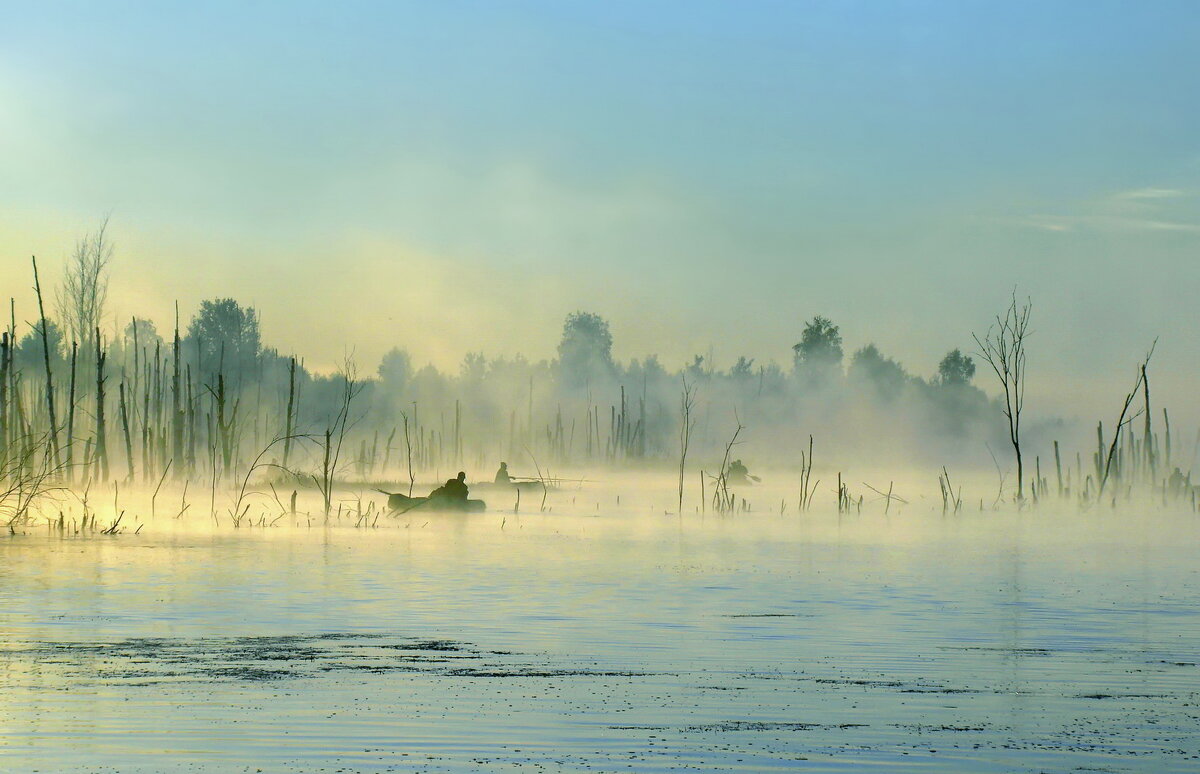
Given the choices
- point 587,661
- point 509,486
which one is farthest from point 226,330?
point 587,661

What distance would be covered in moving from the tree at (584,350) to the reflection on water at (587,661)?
7851 cm

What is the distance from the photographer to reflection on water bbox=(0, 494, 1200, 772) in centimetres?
803

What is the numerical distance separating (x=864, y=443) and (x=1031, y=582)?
64206 mm

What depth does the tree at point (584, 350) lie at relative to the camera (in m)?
102

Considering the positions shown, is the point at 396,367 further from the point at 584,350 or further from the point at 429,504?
the point at 429,504

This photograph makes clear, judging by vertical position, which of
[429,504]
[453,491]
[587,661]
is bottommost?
[587,661]

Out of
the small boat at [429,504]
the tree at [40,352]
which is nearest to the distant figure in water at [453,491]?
the small boat at [429,504]

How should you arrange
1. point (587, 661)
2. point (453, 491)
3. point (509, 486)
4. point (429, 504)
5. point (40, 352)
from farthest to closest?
point (40, 352) < point (509, 486) < point (429, 504) < point (453, 491) < point (587, 661)

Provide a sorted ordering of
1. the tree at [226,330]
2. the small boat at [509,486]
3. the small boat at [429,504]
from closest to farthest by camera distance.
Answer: the small boat at [429,504], the small boat at [509,486], the tree at [226,330]

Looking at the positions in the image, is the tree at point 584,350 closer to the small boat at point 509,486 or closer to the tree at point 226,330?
the tree at point 226,330

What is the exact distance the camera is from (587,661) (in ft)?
37.2

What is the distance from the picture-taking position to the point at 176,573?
1872cm

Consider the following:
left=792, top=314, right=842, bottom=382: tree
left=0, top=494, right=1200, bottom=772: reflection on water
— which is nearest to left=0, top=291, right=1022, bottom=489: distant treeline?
left=792, top=314, right=842, bottom=382: tree

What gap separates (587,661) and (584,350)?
3639 inches
